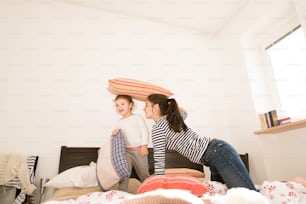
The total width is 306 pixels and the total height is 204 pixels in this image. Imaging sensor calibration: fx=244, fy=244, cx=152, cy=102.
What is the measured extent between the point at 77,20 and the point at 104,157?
5.22ft

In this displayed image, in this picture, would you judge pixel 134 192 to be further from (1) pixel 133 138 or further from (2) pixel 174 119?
(2) pixel 174 119

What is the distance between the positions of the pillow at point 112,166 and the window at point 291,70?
144 centimetres

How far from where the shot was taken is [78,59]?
2.30 m

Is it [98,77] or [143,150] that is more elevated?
[98,77]

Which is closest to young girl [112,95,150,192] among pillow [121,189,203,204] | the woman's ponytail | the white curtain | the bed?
the bed

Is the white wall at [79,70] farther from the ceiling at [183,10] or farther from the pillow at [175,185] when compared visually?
the pillow at [175,185]

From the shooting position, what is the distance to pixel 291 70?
2.04 m

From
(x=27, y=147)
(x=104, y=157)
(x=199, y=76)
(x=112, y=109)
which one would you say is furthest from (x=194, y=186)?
(x=199, y=76)

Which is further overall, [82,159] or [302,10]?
[82,159]

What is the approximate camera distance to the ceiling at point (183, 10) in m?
2.24

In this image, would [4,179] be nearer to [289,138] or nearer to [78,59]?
[78,59]

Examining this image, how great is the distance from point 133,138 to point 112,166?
26 centimetres

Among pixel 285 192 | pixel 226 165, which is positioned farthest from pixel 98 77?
pixel 285 192

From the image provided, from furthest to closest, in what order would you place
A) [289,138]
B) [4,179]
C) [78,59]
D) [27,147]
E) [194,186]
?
[78,59], [27,147], [289,138], [4,179], [194,186]
